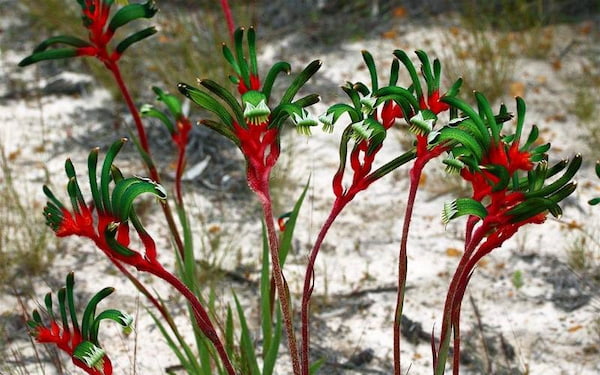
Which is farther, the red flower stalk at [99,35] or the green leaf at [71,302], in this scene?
the red flower stalk at [99,35]

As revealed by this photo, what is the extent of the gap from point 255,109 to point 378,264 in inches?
78.2

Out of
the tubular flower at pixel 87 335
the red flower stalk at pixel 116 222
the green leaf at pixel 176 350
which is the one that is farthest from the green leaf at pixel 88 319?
the green leaf at pixel 176 350

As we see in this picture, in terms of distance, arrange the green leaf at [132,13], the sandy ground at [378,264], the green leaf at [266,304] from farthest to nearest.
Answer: the sandy ground at [378,264] → the green leaf at [266,304] → the green leaf at [132,13]

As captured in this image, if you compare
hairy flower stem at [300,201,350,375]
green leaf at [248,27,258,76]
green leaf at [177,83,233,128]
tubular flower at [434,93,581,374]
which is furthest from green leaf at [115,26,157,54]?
tubular flower at [434,93,581,374]

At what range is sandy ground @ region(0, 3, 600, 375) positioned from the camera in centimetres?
263

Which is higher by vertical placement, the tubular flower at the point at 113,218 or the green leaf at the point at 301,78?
the green leaf at the point at 301,78

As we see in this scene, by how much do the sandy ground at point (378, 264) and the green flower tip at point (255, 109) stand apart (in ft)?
2.77

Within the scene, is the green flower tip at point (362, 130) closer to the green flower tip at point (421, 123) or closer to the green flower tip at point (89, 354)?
the green flower tip at point (421, 123)

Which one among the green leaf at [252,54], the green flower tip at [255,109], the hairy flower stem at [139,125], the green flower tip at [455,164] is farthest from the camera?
the hairy flower stem at [139,125]

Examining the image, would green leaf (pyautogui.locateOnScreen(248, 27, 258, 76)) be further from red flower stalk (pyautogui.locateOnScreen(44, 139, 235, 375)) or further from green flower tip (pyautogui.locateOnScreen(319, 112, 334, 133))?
A: red flower stalk (pyautogui.locateOnScreen(44, 139, 235, 375))

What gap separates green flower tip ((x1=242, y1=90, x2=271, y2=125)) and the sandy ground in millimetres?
845

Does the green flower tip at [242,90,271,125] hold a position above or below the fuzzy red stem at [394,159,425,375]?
above

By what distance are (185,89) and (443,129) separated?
17.4 inches

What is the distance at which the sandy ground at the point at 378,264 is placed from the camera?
2.63 metres
